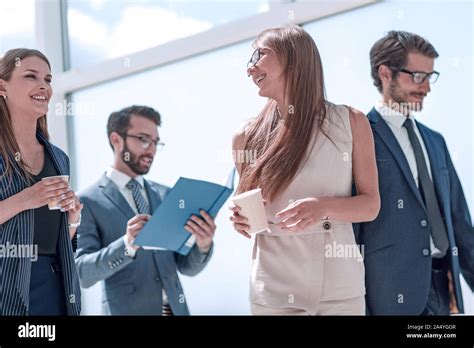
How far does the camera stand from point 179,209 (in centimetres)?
282

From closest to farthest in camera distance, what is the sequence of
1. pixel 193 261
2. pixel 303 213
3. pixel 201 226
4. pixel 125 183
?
pixel 303 213 → pixel 201 226 → pixel 193 261 → pixel 125 183

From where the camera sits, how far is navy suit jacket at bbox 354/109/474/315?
273 cm

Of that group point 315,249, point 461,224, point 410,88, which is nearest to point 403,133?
point 410,88

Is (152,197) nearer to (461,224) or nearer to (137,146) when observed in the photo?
(137,146)

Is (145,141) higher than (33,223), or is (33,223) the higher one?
(145,141)

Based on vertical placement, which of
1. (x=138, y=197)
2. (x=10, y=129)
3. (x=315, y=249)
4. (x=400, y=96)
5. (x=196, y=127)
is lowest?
(x=315, y=249)

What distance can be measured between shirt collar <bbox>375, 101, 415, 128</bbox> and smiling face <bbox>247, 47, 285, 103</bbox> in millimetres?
621

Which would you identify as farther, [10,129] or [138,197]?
[138,197]

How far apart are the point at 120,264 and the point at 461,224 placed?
53.7 inches

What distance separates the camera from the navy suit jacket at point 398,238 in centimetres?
273

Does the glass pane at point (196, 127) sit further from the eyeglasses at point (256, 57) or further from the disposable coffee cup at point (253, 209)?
the disposable coffee cup at point (253, 209)

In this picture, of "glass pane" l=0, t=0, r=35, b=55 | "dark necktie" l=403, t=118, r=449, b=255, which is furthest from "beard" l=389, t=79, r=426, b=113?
"glass pane" l=0, t=0, r=35, b=55

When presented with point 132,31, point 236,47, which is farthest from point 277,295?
point 132,31
